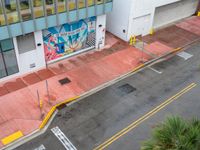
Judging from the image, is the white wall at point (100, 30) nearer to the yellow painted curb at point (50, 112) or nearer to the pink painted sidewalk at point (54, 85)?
the pink painted sidewalk at point (54, 85)

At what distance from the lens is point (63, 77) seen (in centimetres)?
2197

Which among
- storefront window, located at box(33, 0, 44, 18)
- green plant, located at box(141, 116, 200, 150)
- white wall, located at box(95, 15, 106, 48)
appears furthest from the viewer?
white wall, located at box(95, 15, 106, 48)

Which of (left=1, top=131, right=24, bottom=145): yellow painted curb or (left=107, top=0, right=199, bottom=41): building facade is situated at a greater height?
(left=107, top=0, right=199, bottom=41): building facade

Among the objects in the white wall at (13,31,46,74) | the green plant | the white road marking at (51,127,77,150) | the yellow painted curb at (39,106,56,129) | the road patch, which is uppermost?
the green plant

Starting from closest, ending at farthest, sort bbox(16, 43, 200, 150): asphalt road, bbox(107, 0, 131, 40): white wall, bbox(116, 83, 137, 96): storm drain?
bbox(16, 43, 200, 150): asphalt road, bbox(116, 83, 137, 96): storm drain, bbox(107, 0, 131, 40): white wall

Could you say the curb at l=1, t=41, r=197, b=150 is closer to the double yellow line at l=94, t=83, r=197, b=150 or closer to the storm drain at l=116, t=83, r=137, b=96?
the storm drain at l=116, t=83, r=137, b=96

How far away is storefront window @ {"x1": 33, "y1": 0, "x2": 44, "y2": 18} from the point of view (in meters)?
18.9

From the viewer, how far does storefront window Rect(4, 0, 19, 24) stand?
17766 millimetres

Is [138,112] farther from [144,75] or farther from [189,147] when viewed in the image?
[189,147]

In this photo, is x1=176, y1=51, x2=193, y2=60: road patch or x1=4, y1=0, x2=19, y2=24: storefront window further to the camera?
x1=176, y1=51, x2=193, y2=60: road patch

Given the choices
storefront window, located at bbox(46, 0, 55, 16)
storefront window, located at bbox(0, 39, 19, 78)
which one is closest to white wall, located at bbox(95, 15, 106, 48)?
storefront window, located at bbox(46, 0, 55, 16)

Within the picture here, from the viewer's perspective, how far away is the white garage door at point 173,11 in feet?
100

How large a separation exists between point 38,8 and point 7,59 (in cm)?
475

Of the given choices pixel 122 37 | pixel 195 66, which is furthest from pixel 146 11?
pixel 195 66
